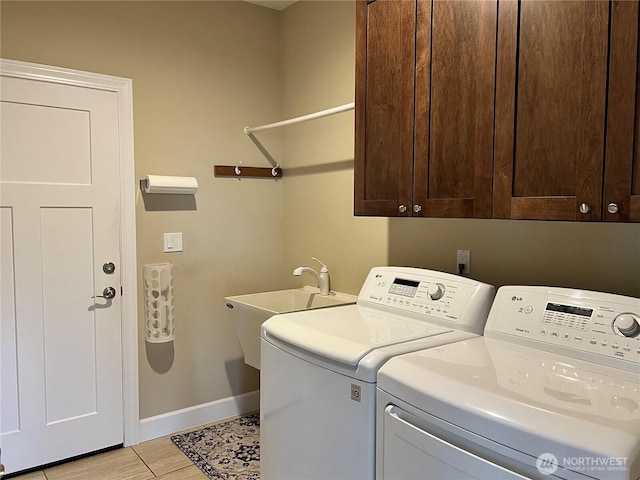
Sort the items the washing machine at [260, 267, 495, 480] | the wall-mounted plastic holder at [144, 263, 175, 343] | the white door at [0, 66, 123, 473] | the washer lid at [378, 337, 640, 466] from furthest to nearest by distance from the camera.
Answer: the wall-mounted plastic holder at [144, 263, 175, 343], the white door at [0, 66, 123, 473], the washing machine at [260, 267, 495, 480], the washer lid at [378, 337, 640, 466]

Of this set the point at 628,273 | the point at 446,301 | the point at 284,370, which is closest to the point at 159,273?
the point at 284,370

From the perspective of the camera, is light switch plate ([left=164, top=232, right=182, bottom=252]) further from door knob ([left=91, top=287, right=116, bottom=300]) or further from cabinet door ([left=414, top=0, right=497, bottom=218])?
cabinet door ([left=414, top=0, right=497, bottom=218])

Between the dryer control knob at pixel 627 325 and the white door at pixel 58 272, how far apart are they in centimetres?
236

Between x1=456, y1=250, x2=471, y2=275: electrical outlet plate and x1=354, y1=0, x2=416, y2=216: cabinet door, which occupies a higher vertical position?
x1=354, y1=0, x2=416, y2=216: cabinet door

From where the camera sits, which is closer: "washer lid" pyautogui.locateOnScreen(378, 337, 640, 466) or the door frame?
"washer lid" pyautogui.locateOnScreen(378, 337, 640, 466)

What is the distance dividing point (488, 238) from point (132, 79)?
6.77ft

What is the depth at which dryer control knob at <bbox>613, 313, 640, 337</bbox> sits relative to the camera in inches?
53.4

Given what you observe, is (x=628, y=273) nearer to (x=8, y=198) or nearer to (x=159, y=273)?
Answer: (x=159, y=273)

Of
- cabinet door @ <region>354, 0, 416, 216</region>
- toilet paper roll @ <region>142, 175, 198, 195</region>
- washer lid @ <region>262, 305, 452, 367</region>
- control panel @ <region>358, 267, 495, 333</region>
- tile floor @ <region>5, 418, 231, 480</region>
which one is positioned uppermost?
cabinet door @ <region>354, 0, 416, 216</region>

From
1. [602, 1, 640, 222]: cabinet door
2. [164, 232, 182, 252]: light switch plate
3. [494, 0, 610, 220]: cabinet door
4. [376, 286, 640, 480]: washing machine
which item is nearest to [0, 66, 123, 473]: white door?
[164, 232, 182, 252]: light switch plate

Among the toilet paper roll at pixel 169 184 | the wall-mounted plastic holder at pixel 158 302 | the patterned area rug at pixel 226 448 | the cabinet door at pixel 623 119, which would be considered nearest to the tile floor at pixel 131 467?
the patterned area rug at pixel 226 448

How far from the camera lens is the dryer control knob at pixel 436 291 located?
189cm

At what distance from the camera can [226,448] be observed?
9.21 feet

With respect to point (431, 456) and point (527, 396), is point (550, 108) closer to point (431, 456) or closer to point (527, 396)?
point (527, 396)
